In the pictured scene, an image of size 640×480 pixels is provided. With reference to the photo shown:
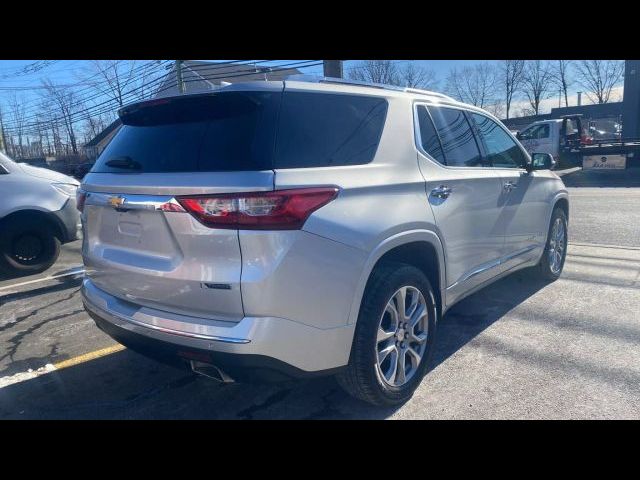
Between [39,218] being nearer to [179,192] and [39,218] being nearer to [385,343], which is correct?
[179,192]

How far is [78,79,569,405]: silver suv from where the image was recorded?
2221 millimetres

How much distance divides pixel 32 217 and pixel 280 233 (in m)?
5.55

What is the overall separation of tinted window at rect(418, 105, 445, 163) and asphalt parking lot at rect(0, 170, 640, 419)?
155 cm

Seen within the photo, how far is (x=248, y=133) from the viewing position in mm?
2377

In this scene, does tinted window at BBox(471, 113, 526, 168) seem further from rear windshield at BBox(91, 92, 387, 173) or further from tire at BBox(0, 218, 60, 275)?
tire at BBox(0, 218, 60, 275)

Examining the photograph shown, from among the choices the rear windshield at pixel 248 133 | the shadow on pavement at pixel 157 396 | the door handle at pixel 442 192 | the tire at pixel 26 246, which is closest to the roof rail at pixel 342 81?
the rear windshield at pixel 248 133

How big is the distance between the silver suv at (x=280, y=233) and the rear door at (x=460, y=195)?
3 centimetres

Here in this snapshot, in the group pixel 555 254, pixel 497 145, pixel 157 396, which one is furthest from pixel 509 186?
pixel 157 396

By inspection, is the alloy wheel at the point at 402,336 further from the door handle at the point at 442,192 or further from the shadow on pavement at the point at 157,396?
the door handle at the point at 442,192

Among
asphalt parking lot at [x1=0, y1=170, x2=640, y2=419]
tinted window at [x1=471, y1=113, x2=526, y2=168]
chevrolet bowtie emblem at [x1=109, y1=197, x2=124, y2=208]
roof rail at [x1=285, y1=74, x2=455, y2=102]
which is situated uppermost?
roof rail at [x1=285, y1=74, x2=455, y2=102]

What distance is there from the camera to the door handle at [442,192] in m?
3.18

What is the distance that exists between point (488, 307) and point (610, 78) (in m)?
58.2

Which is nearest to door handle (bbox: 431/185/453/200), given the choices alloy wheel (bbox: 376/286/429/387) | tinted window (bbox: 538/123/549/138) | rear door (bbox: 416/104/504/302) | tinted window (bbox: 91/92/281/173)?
rear door (bbox: 416/104/504/302)
